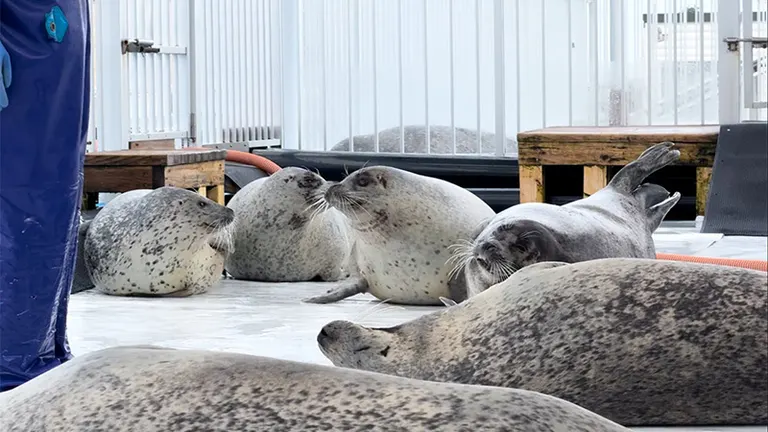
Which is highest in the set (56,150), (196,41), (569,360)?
(196,41)

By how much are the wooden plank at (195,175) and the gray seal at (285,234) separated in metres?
0.86

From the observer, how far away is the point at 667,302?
265 cm

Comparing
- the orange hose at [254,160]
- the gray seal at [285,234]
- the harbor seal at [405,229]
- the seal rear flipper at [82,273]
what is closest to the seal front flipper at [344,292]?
the harbor seal at [405,229]

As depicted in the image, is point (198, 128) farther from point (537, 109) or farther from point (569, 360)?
point (569, 360)

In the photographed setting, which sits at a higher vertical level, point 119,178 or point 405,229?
point 119,178

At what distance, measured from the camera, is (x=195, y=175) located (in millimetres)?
7184

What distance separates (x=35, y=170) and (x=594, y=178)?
4.25 meters

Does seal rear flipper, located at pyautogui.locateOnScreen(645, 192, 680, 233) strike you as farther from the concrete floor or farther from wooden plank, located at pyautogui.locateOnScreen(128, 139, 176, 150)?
wooden plank, located at pyautogui.locateOnScreen(128, 139, 176, 150)

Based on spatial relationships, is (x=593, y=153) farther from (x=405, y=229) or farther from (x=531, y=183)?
(x=405, y=229)

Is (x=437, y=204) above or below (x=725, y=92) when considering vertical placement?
below

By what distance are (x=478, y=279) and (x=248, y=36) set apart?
5.85 m

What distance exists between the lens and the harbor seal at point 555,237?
3.93m

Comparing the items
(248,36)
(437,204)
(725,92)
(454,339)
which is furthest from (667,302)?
(248,36)

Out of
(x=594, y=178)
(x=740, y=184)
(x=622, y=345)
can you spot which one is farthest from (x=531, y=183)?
(x=622, y=345)
